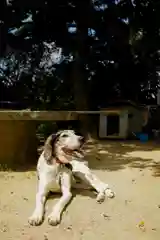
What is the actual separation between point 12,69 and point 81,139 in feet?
37.4

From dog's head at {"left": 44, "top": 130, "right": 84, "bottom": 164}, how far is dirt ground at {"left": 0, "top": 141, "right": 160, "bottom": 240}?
0.46 meters

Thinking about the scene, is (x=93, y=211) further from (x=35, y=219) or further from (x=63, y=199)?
(x=35, y=219)

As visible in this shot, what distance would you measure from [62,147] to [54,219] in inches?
37.7

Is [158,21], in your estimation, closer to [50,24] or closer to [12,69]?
[50,24]

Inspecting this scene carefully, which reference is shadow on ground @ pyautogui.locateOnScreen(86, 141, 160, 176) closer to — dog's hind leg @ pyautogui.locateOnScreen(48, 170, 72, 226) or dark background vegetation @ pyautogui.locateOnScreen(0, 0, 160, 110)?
dog's hind leg @ pyautogui.locateOnScreen(48, 170, 72, 226)

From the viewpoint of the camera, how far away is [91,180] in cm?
463

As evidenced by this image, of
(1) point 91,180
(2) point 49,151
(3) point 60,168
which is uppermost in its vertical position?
(2) point 49,151

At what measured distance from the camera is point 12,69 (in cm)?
1526

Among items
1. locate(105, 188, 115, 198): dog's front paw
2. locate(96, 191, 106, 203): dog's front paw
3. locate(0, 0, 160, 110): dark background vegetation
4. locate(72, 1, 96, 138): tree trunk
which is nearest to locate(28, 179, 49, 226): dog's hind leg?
locate(96, 191, 106, 203): dog's front paw

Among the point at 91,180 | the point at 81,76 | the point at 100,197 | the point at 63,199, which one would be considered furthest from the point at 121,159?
the point at 81,76

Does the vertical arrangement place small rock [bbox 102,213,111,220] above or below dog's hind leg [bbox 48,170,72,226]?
below

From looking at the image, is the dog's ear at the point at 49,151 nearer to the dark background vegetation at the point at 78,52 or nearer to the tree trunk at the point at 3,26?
the dark background vegetation at the point at 78,52

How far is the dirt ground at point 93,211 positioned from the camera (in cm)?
349

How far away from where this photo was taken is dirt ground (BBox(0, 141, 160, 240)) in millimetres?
3494
